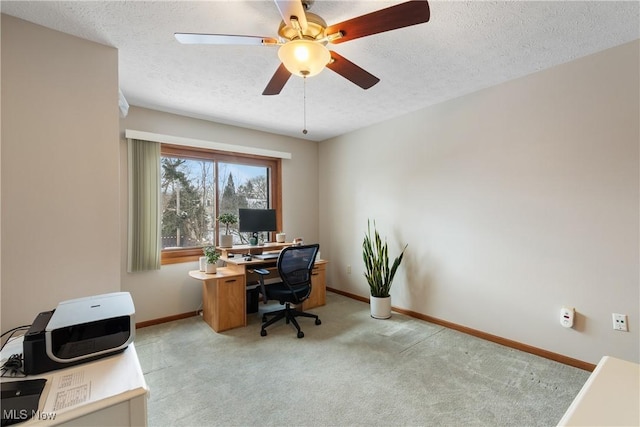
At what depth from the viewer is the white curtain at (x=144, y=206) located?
311cm

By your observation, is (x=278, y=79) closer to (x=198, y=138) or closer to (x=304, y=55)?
(x=304, y=55)

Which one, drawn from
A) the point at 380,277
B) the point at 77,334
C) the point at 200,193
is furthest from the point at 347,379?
the point at 200,193

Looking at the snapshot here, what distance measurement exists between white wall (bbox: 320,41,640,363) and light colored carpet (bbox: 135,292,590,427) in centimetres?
39

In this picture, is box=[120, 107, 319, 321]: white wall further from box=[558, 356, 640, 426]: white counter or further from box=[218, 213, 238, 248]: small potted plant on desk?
box=[558, 356, 640, 426]: white counter

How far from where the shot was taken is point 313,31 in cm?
160

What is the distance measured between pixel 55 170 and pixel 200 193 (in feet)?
6.24

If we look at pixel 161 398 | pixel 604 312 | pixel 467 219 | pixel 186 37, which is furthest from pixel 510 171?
pixel 161 398

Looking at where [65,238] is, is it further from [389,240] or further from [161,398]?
[389,240]

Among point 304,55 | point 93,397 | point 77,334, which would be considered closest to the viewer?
point 93,397

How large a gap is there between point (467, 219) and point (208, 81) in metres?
2.88

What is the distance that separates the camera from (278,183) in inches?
173

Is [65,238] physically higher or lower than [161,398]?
higher

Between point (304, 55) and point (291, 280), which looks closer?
point (304, 55)

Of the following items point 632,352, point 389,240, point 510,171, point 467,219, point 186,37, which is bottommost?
point 632,352
